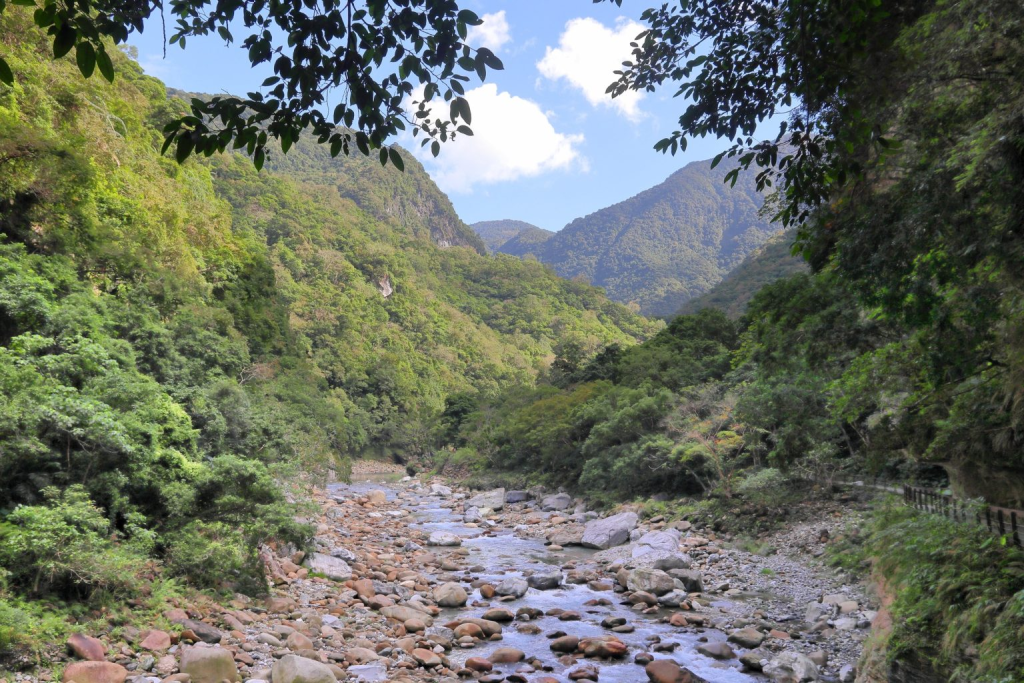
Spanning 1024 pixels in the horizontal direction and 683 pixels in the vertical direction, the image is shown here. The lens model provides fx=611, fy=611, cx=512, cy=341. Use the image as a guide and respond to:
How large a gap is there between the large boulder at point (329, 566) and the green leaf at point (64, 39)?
11115 millimetres

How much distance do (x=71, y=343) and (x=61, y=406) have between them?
252 centimetres

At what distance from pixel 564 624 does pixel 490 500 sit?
18.4 metres

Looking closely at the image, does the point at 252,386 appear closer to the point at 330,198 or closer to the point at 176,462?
the point at 176,462

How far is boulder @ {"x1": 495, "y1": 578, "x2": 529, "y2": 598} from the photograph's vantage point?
1183 centimetres

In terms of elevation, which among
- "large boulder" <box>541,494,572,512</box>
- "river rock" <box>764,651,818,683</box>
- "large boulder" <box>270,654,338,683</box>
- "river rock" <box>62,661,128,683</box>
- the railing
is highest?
the railing

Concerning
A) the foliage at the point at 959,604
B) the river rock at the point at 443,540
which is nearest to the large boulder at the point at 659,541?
the river rock at the point at 443,540

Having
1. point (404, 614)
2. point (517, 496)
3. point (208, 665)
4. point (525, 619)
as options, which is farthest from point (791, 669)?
point (517, 496)

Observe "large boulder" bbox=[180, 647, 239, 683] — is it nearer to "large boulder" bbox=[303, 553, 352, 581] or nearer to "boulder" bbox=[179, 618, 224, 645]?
"boulder" bbox=[179, 618, 224, 645]

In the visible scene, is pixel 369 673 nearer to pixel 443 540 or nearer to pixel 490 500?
pixel 443 540

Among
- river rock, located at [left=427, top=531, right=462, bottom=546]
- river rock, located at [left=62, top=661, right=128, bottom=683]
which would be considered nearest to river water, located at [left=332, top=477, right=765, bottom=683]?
river rock, located at [left=427, top=531, right=462, bottom=546]

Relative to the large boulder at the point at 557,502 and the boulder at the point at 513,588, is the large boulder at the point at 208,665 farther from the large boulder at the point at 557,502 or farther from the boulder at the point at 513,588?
the large boulder at the point at 557,502

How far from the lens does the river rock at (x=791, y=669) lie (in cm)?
743

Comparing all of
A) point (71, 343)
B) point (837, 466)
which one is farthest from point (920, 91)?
point (837, 466)

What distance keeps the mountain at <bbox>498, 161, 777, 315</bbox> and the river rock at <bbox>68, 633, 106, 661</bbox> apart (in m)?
101
